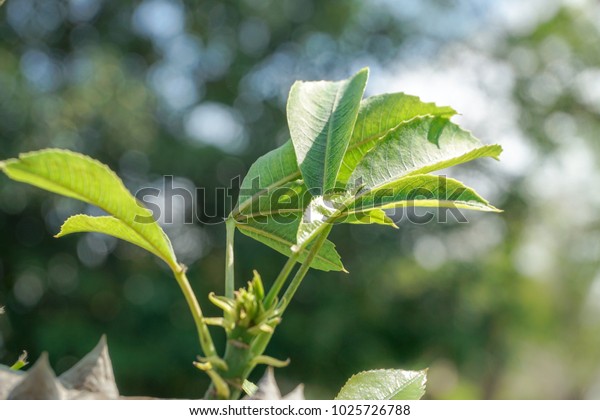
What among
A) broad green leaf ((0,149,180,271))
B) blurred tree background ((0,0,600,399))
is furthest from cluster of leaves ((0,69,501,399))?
blurred tree background ((0,0,600,399))

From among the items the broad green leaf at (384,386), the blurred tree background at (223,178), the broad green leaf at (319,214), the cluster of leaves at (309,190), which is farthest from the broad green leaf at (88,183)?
the blurred tree background at (223,178)

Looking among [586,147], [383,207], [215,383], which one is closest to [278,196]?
[383,207]

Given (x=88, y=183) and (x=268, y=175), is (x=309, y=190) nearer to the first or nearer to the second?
(x=268, y=175)

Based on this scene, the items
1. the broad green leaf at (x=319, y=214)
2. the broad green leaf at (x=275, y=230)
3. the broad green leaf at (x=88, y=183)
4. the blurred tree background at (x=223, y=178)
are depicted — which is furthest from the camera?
the blurred tree background at (x=223, y=178)

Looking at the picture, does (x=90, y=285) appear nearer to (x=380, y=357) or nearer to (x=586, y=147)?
(x=380, y=357)

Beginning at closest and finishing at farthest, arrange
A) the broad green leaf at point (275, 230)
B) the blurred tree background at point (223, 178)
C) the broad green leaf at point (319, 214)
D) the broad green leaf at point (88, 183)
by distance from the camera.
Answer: the broad green leaf at point (88, 183) → the broad green leaf at point (319, 214) → the broad green leaf at point (275, 230) → the blurred tree background at point (223, 178)

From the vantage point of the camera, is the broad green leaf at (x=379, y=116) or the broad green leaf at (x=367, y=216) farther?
the broad green leaf at (x=379, y=116)
